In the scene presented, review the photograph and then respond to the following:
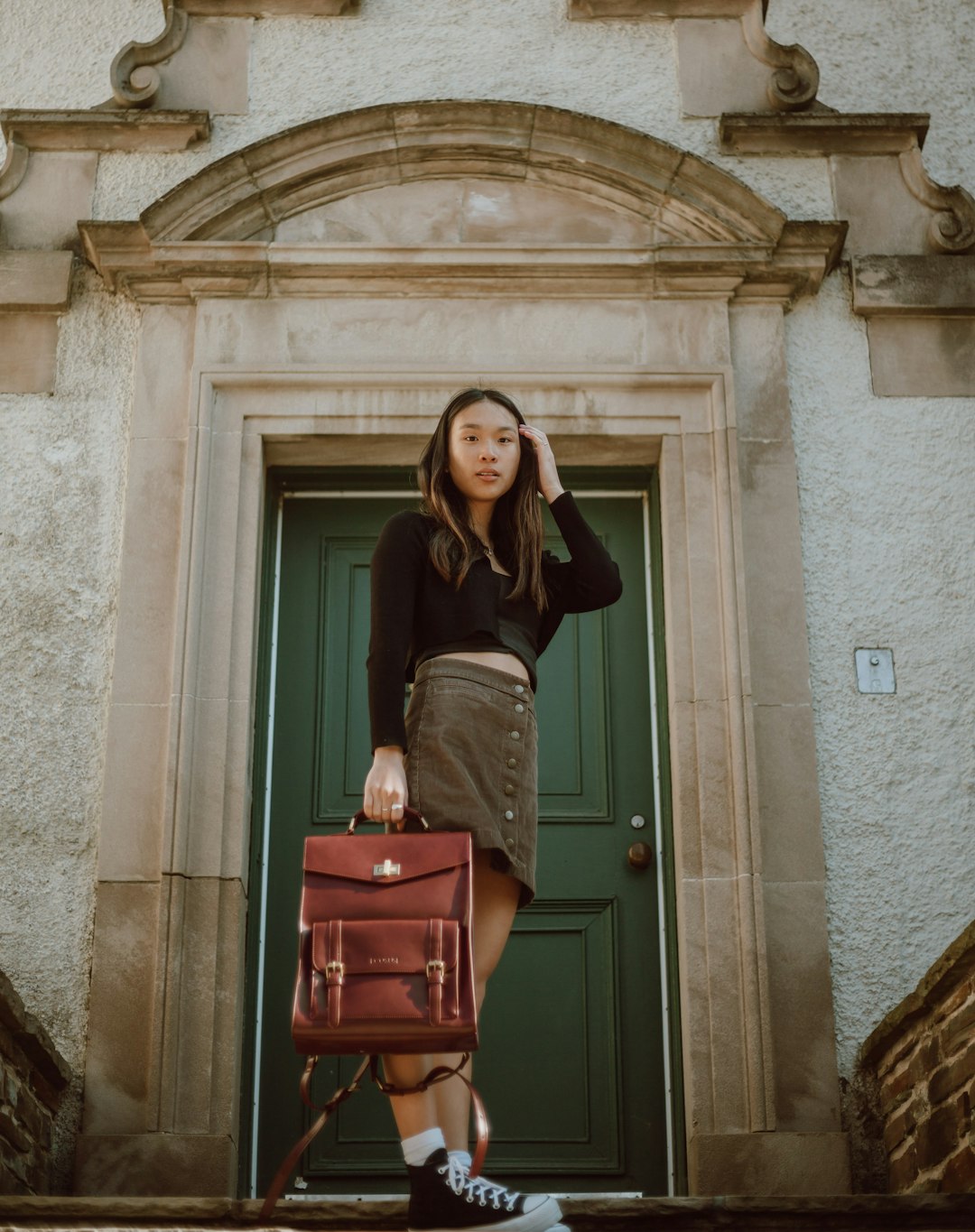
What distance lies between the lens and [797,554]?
596 centimetres

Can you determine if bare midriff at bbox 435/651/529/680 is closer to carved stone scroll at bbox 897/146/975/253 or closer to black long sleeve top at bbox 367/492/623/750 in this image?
black long sleeve top at bbox 367/492/623/750

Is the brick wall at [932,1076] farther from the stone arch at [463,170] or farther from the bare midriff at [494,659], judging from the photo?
the stone arch at [463,170]

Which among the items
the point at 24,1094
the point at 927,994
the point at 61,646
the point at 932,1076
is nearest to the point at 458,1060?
the point at 927,994

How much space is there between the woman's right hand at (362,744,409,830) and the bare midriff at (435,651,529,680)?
309mm

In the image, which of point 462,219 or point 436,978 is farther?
point 462,219

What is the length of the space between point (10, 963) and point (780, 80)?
14.0ft

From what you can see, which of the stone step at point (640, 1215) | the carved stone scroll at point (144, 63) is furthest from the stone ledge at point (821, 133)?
the stone step at point (640, 1215)

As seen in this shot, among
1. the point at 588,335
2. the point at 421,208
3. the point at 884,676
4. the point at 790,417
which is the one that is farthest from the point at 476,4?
the point at 884,676

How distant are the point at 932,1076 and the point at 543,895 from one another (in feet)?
5.01

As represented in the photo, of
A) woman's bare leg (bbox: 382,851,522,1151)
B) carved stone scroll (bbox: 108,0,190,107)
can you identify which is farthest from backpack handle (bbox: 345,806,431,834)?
carved stone scroll (bbox: 108,0,190,107)

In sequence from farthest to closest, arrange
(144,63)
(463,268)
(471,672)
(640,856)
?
(144,63)
(463,268)
(640,856)
(471,672)

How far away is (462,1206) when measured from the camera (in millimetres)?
3447

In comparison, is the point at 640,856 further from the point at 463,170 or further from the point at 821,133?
the point at 821,133

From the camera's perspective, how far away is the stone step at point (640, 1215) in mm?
4027
